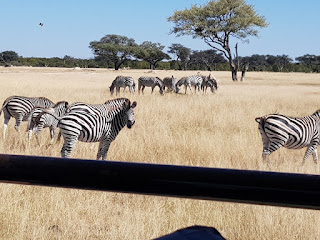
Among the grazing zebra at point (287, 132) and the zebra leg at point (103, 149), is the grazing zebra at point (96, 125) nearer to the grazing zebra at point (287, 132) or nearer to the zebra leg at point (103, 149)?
the zebra leg at point (103, 149)

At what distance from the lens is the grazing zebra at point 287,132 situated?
24.5 ft

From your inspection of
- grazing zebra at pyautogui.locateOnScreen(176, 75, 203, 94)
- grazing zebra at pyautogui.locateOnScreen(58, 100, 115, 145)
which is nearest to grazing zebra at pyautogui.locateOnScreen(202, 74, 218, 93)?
→ grazing zebra at pyautogui.locateOnScreen(176, 75, 203, 94)

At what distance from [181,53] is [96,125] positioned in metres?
82.3

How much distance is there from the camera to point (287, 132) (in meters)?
7.48

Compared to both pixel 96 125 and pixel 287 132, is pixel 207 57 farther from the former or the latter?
pixel 96 125

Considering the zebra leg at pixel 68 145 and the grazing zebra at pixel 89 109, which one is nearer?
the zebra leg at pixel 68 145

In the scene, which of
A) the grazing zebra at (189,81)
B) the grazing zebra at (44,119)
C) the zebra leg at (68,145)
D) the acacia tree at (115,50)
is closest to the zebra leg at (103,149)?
the zebra leg at (68,145)

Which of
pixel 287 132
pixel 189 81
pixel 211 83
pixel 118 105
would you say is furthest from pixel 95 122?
pixel 211 83

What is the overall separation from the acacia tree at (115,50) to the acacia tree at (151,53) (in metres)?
1.34

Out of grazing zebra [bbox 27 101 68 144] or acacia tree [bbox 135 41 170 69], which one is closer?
grazing zebra [bbox 27 101 68 144]

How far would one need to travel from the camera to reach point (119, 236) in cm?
408

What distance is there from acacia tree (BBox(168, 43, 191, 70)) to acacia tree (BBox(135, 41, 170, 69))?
164cm

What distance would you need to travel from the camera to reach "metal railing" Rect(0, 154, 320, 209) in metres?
1.15

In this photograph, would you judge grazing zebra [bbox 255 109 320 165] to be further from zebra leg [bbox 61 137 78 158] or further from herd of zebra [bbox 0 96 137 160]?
zebra leg [bbox 61 137 78 158]
